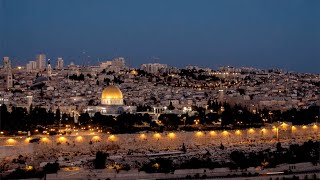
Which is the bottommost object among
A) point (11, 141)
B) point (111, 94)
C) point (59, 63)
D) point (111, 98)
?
point (11, 141)

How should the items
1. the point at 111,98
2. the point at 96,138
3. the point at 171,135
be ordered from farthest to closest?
the point at 111,98 < the point at 171,135 < the point at 96,138

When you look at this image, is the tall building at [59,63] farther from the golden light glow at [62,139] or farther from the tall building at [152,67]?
the golden light glow at [62,139]

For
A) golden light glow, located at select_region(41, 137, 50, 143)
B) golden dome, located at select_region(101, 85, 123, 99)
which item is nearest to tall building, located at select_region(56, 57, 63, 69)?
golden dome, located at select_region(101, 85, 123, 99)

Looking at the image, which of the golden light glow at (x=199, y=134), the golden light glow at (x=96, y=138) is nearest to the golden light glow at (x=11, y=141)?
the golden light glow at (x=96, y=138)

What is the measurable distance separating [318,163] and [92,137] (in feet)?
11.8

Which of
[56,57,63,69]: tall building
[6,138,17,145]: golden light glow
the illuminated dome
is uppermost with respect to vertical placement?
[56,57,63,69]: tall building

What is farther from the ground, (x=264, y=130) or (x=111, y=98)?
(x=111, y=98)

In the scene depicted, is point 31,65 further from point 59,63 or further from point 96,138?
point 96,138

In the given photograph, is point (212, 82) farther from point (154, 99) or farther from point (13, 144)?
point (13, 144)

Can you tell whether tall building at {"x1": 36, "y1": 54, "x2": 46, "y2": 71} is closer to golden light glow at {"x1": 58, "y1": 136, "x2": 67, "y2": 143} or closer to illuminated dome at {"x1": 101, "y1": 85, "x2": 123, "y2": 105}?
illuminated dome at {"x1": 101, "y1": 85, "x2": 123, "y2": 105}

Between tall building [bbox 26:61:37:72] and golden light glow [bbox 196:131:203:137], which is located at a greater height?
tall building [bbox 26:61:37:72]

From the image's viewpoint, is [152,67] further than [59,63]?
Yes

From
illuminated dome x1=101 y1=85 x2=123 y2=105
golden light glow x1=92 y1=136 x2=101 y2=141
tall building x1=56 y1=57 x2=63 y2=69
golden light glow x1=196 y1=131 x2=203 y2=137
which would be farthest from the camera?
tall building x1=56 y1=57 x2=63 y2=69

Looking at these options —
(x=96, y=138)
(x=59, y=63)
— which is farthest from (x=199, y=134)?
(x=59, y=63)
